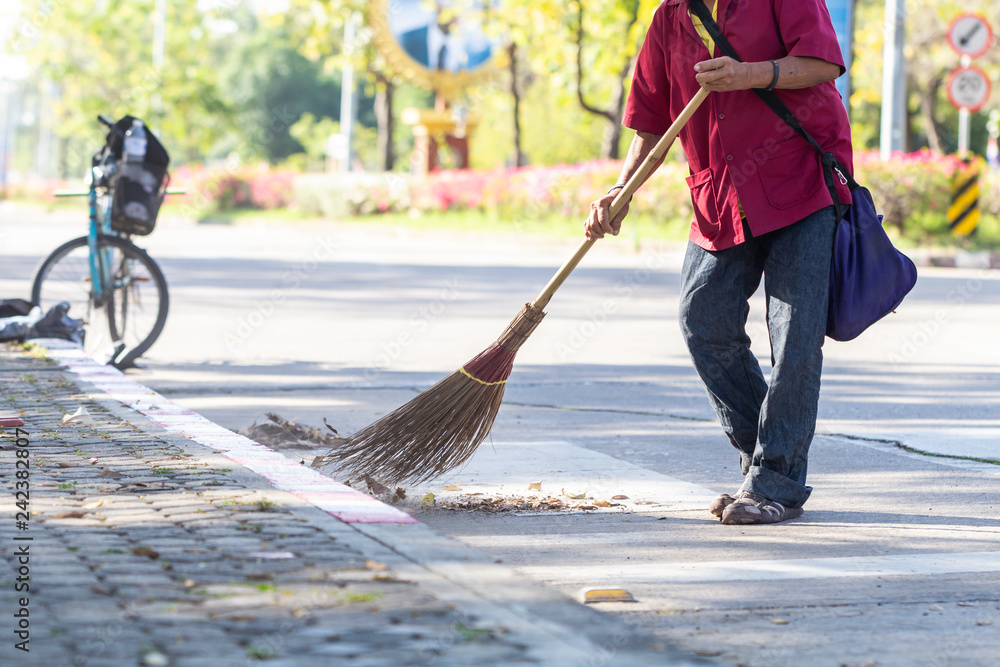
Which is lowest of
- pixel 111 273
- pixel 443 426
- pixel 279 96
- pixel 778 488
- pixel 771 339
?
pixel 778 488

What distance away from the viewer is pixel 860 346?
8.93 metres

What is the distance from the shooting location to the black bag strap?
3834 mm

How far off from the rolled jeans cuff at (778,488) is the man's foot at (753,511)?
16 millimetres

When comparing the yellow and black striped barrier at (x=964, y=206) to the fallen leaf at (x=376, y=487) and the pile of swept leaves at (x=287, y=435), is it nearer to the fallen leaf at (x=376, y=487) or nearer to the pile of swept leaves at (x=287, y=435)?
the pile of swept leaves at (x=287, y=435)

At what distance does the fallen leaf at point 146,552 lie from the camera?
292 cm

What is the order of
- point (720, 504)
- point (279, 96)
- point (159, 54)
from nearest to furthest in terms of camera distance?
point (720, 504)
point (159, 54)
point (279, 96)

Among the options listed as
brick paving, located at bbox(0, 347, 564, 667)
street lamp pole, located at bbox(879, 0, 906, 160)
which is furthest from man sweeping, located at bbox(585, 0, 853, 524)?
street lamp pole, located at bbox(879, 0, 906, 160)

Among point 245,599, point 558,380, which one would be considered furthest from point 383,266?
point 245,599

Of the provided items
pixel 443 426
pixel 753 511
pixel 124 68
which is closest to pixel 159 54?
pixel 124 68

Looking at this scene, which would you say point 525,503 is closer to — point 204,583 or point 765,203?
point 765,203

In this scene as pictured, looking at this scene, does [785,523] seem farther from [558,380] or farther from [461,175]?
[461,175]

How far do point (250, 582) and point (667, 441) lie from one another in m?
2.86

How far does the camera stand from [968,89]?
59.2ft

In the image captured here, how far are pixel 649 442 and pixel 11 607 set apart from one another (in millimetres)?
3152
